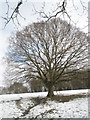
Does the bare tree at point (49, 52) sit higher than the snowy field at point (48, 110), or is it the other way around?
the bare tree at point (49, 52)

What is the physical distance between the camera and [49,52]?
776 inches

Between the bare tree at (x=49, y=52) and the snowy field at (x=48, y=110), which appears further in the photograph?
the bare tree at (x=49, y=52)

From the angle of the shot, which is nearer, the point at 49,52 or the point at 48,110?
the point at 48,110

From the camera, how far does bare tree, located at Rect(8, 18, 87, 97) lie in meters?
19.0

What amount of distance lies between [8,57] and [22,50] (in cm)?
158

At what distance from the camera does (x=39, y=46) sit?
65.2 feet

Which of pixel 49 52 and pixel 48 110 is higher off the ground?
pixel 49 52

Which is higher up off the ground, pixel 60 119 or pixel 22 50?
pixel 22 50

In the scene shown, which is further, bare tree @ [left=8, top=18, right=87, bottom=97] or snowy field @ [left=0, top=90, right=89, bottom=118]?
bare tree @ [left=8, top=18, right=87, bottom=97]

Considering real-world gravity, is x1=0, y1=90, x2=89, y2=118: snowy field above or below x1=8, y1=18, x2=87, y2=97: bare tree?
below

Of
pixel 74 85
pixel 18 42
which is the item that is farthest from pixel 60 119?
pixel 74 85

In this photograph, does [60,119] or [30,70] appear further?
[30,70]

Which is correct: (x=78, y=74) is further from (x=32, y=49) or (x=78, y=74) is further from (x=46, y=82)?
(x=32, y=49)

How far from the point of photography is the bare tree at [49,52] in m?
19.0
